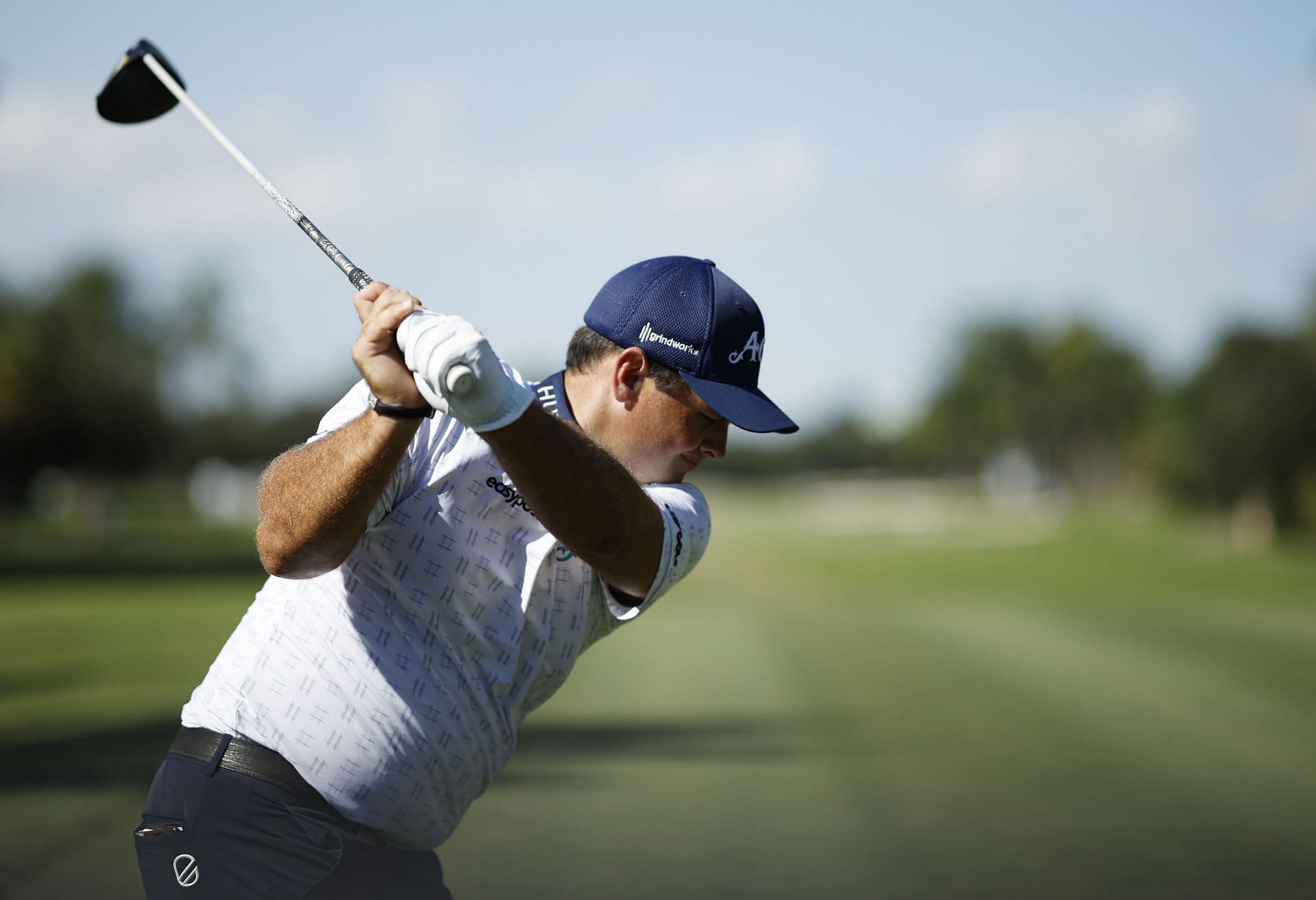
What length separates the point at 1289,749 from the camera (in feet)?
33.3

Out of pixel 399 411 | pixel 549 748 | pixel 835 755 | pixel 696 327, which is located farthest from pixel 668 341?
pixel 549 748

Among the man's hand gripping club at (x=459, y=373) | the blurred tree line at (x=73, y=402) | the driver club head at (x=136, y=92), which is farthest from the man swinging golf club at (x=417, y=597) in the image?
the blurred tree line at (x=73, y=402)

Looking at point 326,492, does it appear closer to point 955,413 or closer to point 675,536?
point 675,536

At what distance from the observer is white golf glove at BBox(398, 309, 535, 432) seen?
2.20 metres

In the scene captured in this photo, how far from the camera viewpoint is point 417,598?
2.81 m

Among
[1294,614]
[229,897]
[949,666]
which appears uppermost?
[229,897]

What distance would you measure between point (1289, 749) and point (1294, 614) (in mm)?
12028

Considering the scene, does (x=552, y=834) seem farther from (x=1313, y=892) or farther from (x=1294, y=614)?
(x=1294, y=614)

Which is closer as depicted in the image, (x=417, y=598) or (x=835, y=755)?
(x=417, y=598)

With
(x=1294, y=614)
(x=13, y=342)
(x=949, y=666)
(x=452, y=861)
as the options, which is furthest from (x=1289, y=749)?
(x=13, y=342)

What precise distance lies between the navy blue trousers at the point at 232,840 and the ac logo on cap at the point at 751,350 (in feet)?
4.07

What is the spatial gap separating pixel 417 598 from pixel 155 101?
1.67 m

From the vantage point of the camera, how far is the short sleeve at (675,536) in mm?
2803

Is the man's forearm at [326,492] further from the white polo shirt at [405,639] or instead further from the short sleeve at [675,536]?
the short sleeve at [675,536]
